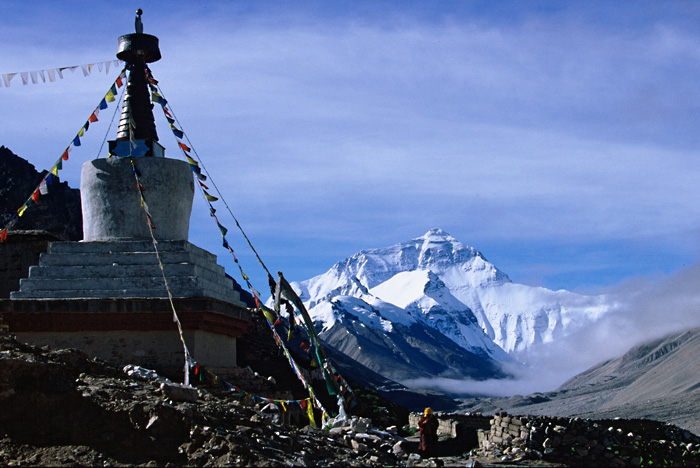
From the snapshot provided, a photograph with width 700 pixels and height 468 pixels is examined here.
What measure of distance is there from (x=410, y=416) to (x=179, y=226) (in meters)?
6.26

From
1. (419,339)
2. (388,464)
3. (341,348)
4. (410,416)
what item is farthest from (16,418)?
(419,339)

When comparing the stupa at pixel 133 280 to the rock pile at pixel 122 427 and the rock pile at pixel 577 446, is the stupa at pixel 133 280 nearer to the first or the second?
the rock pile at pixel 122 427

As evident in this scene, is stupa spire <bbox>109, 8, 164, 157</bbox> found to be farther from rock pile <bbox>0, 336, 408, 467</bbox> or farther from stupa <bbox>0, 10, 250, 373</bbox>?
rock pile <bbox>0, 336, 408, 467</bbox>

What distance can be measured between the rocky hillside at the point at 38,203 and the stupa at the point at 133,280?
26305 mm

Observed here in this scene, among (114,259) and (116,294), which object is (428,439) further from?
(114,259)

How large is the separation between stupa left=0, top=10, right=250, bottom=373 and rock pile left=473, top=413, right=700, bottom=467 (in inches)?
182

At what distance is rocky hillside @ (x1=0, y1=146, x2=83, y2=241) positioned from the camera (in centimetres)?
3988

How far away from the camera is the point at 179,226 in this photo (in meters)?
14.4

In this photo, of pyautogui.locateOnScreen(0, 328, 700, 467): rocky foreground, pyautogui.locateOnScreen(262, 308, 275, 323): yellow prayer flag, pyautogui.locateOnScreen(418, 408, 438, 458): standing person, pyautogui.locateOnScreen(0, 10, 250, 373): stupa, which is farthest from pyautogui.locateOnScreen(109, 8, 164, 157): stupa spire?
pyautogui.locateOnScreen(418, 408, 438, 458): standing person

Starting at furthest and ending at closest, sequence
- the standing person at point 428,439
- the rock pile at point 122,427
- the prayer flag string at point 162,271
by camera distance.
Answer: the prayer flag string at point 162,271
the standing person at point 428,439
the rock pile at point 122,427

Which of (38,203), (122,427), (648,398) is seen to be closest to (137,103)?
(122,427)

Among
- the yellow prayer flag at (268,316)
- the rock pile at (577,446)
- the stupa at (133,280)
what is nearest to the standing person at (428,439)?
the rock pile at (577,446)

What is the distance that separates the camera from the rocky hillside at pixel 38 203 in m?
39.9

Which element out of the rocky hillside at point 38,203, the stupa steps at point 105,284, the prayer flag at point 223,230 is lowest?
the stupa steps at point 105,284
